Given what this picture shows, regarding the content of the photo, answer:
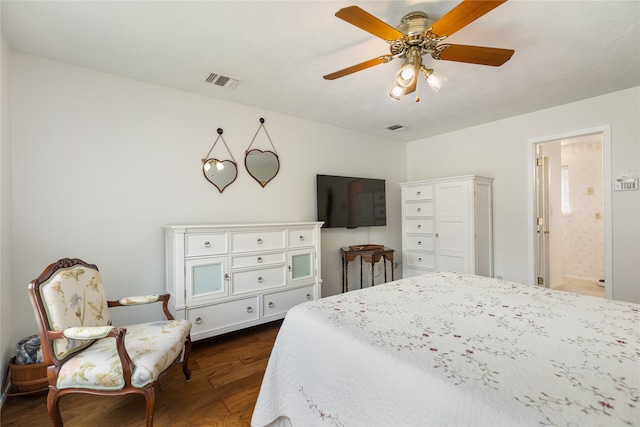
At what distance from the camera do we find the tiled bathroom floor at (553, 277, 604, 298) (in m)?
4.28

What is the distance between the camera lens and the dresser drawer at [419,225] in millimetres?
4012

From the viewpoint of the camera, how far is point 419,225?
163 inches

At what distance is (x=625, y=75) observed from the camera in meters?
2.56

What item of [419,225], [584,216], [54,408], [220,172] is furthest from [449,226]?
[54,408]

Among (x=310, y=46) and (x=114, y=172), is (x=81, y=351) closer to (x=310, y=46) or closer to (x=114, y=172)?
Answer: (x=114, y=172)

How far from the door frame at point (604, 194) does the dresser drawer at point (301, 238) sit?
106 inches

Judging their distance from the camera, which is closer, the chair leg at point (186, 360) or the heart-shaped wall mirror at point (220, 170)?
the chair leg at point (186, 360)

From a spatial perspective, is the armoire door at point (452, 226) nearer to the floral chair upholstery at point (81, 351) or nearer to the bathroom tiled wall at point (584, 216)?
the bathroom tiled wall at point (584, 216)

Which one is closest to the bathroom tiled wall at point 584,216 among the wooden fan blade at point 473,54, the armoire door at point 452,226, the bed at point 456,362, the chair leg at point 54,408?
the armoire door at point 452,226

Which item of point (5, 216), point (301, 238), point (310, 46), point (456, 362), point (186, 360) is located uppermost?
point (310, 46)

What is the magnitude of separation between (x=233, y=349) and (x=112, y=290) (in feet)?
3.83

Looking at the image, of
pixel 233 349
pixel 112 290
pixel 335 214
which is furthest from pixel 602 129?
pixel 112 290

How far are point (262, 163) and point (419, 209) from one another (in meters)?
2.31

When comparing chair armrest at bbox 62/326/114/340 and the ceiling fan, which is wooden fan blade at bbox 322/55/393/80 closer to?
the ceiling fan
